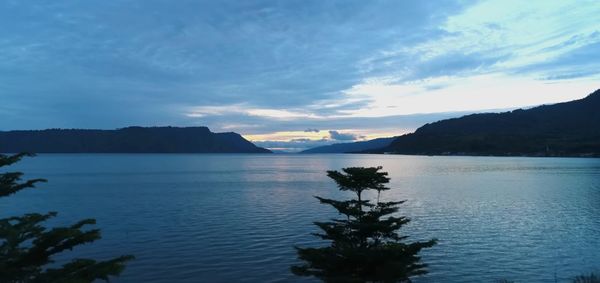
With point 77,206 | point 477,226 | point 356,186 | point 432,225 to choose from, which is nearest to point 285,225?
point 432,225

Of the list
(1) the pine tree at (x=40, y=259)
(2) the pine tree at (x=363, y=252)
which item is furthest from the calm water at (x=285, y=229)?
(1) the pine tree at (x=40, y=259)

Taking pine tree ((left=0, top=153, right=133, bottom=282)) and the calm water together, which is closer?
pine tree ((left=0, top=153, right=133, bottom=282))

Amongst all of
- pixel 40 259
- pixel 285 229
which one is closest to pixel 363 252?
pixel 40 259

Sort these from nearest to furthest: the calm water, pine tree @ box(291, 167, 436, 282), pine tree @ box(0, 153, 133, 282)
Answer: pine tree @ box(0, 153, 133, 282), pine tree @ box(291, 167, 436, 282), the calm water

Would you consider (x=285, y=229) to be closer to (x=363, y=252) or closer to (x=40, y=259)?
(x=363, y=252)

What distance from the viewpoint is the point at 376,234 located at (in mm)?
21828

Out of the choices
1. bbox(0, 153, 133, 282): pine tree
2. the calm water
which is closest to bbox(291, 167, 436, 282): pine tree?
bbox(0, 153, 133, 282): pine tree

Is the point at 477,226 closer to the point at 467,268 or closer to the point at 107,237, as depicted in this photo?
the point at 467,268

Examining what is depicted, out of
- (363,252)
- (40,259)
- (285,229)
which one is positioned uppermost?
(40,259)

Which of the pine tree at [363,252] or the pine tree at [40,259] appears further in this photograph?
the pine tree at [363,252]

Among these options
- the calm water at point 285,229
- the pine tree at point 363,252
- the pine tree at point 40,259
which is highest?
the pine tree at point 40,259

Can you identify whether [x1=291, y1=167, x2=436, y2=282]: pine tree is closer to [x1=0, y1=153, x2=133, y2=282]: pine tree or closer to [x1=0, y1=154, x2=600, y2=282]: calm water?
[x1=0, y1=153, x2=133, y2=282]: pine tree

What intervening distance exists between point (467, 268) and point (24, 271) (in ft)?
103

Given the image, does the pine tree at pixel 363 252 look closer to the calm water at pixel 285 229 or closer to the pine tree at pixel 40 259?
the pine tree at pixel 40 259
